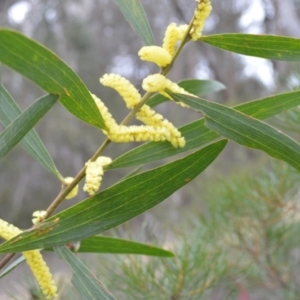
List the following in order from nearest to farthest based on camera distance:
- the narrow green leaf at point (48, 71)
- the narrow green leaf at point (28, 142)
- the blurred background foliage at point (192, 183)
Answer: the narrow green leaf at point (48, 71)
the narrow green leaf at point (28, 142)
the blurred background foliage at point (192, 183)

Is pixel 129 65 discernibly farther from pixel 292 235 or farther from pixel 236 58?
pixel 292 235

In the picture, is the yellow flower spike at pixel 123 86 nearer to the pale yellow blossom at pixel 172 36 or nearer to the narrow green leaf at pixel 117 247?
the pale yellow blossom at pixel 172 36

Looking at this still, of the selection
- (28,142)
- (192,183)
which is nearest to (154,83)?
(28,142)

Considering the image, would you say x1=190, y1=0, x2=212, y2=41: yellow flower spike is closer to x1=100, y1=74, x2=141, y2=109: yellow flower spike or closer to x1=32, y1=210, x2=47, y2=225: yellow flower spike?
x1=100, y1=74, x2=141, y2=109: yellow flower spike

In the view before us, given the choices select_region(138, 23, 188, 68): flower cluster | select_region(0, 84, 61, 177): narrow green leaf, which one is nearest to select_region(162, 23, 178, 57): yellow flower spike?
select_region(138, 23, 188, 68): flower cluster

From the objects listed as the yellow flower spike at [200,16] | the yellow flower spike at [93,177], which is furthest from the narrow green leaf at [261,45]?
the yellow flower spike at [93,177]

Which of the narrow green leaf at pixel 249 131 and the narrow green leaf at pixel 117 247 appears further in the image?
the narrow green leaf at pixel 117 247

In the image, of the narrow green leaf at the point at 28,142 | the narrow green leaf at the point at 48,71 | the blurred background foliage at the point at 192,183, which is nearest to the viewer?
the narrow green leaf at the point at 48,71

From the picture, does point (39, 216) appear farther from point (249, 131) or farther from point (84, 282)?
point (249, 131)
